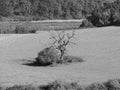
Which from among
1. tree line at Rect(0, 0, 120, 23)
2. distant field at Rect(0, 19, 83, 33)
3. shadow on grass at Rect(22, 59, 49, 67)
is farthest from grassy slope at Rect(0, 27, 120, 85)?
tree line at Rect(0, 0, 120, 23)

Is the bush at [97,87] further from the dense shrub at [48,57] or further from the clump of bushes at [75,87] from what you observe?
the dense shrub at [48,57]

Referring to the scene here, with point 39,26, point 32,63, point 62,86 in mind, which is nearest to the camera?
point 62,86

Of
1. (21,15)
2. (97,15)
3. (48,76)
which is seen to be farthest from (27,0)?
(48,76)

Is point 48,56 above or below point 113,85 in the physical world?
below

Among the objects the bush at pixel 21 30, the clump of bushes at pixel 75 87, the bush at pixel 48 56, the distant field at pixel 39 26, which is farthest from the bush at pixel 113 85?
the distant field at pixel 39 26

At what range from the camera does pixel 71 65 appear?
22359mm

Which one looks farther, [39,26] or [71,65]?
[39,26]

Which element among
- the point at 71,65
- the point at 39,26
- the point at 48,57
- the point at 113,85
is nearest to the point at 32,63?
the point at 48,57

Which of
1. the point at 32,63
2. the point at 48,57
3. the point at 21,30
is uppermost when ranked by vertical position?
the point at 48,57

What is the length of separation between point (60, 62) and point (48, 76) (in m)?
4.22

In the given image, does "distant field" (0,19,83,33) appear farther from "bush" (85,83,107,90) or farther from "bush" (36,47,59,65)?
"bush" (85,83,107,90)

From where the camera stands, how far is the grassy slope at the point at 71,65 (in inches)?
710

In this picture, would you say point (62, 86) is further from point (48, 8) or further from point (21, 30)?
point (48, 8)

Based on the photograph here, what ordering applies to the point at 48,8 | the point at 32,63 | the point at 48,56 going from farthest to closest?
the point at 48,8
the point at 32,63
the point at 48,56
